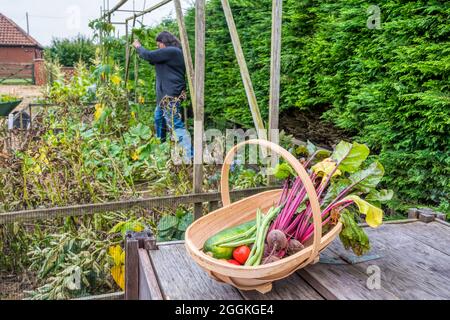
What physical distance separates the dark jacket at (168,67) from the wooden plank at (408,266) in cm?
366

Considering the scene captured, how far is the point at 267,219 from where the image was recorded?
1.14 m

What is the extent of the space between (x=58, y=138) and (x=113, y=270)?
187 cm

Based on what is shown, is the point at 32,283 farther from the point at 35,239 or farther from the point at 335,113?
the point at 335,113

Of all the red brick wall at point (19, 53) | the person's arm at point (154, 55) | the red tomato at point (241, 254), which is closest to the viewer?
the red tomato at point (241, 254)

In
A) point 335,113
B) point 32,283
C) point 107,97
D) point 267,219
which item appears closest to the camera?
point 267,219

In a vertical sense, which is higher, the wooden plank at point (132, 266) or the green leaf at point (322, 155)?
the green leaf at point (322, 155)

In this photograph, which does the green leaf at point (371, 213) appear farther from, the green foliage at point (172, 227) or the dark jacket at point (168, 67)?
the dark jacket at point (168, 67)

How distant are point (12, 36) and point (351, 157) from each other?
28.1m

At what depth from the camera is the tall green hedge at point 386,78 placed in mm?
2141

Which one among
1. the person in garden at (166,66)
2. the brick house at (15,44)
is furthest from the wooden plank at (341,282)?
the brick house at (15,44)

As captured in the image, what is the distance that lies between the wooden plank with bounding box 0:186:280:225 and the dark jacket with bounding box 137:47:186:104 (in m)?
2.63

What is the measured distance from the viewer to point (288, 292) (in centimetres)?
107

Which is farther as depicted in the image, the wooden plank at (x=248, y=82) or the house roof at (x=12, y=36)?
the house roof at (x=12, y=36)

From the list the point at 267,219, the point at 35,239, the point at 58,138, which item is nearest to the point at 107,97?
the point at 58,138
